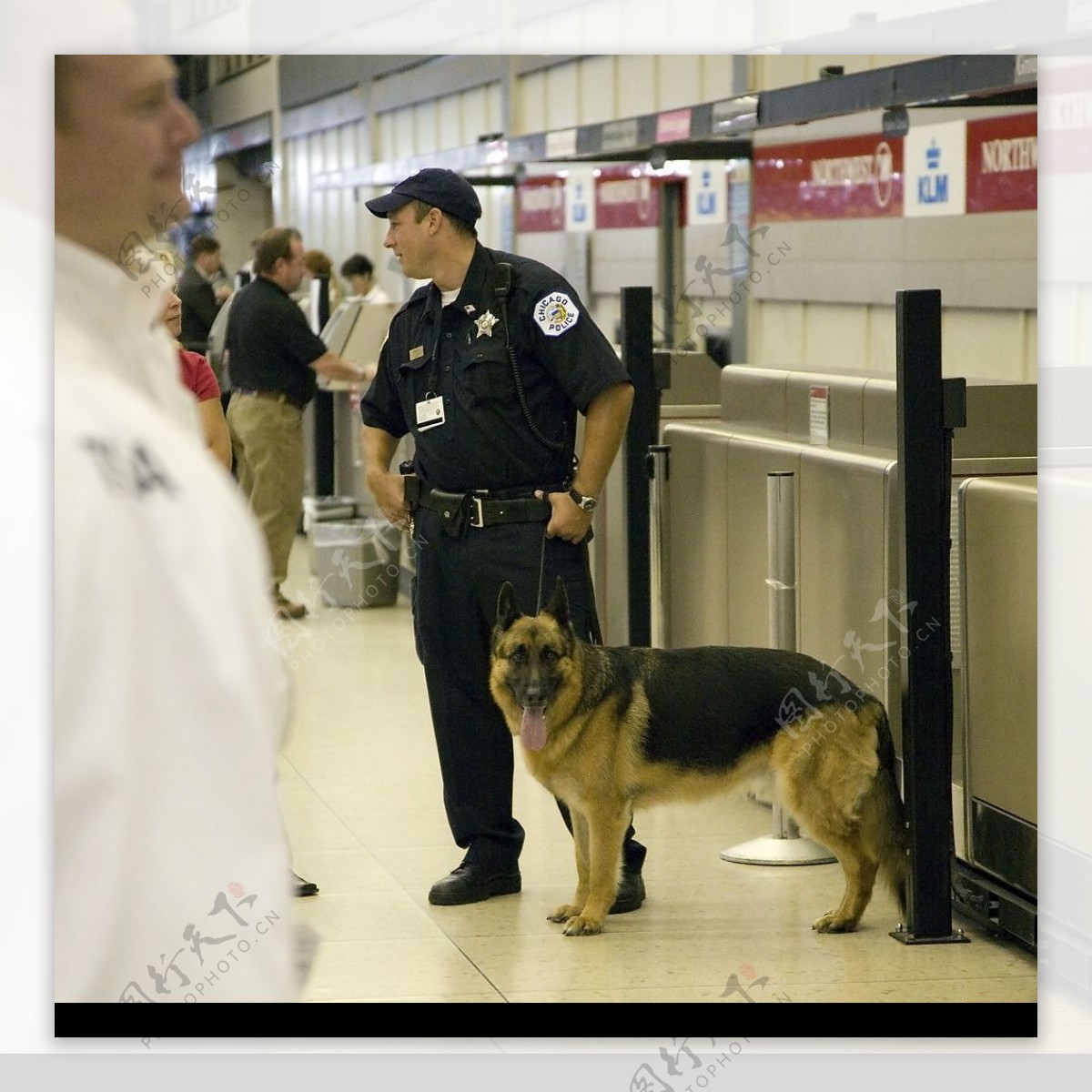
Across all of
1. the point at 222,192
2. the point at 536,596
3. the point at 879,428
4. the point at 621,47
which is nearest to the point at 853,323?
the point at 621,47

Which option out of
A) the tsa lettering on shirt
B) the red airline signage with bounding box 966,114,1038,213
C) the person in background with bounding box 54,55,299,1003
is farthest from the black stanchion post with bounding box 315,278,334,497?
the tsa lettering on shirt

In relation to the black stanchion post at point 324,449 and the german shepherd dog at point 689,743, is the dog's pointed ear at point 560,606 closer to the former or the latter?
the german shepherd dog at point 689,743

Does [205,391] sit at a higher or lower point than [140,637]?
higher

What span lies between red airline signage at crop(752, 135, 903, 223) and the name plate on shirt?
3319 mm

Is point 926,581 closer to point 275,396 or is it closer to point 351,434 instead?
point 275,396

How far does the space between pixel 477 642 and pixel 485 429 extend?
1.89 ft

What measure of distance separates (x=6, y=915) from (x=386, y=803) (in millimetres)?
4589

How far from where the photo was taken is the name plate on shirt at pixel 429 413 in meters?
4.78

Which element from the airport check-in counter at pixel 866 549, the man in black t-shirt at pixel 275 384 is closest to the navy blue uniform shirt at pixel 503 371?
the airport check-in counter at pixel 866 549

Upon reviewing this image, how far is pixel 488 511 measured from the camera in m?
4.75

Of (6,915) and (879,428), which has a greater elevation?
(879,428)

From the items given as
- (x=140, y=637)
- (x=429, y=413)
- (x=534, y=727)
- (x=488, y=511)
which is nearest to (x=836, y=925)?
(x=534, y=727)

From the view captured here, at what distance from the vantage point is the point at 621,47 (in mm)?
10023

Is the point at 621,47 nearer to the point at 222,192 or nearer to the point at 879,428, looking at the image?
the point at 879,428
